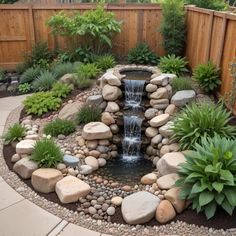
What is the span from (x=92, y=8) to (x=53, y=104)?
3572 mm

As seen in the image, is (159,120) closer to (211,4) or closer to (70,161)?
(70,161)

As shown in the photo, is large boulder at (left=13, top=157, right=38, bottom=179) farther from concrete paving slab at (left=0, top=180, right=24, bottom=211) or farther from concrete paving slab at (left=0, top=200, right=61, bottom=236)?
concrete paving slab at (left=0, top=200, right=61, bottom=236)

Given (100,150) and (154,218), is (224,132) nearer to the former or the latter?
(154,218)

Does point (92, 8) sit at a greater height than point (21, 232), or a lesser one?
greater

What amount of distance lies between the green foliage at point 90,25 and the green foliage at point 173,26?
1182mm

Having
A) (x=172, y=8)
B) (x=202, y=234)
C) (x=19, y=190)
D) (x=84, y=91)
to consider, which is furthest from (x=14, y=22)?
(x=202, y=234)

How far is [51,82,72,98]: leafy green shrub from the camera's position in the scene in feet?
19.4

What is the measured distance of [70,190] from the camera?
3.34 meters

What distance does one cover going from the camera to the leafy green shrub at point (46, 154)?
3.79 m

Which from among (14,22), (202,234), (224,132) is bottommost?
(202,234)

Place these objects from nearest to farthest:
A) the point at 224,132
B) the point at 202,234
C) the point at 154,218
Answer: the point at 202,234
the point at 154,218
the point at 224,132

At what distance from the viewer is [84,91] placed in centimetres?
610

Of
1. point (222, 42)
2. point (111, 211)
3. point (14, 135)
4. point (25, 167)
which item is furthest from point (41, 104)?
point (222, 42)

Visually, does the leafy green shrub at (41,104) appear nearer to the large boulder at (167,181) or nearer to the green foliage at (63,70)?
the green foliage at (63,70)
